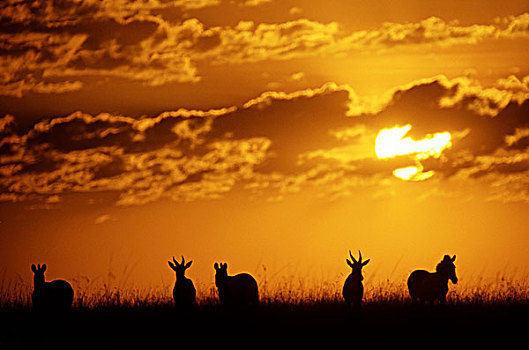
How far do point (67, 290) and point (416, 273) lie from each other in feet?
24.2

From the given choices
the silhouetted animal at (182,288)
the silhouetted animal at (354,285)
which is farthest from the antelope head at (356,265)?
the silhouetted animal at (182,288)

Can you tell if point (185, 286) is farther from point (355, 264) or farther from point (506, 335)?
point (506, 335)

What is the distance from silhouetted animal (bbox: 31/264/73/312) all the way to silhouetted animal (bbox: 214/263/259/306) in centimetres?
299

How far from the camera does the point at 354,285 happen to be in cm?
1947

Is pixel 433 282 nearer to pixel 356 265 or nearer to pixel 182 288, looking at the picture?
pixel 356 265

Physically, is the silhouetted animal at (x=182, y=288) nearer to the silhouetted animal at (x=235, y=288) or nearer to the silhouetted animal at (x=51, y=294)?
the silhouetted animal at (x=235, y=288)

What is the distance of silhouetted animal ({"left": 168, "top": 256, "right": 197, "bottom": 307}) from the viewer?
61.8 ft

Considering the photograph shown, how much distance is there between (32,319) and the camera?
1780cm

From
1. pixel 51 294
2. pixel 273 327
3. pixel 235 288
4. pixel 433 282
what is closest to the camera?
pixel 273 327

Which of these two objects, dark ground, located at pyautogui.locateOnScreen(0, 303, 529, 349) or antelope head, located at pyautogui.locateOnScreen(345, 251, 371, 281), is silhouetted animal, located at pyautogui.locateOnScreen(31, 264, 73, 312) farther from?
antelope head, located at pyautogui.locateOnScreen(345, 251, 371, 281)

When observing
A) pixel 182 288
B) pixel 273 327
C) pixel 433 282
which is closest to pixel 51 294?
pixel 182 288

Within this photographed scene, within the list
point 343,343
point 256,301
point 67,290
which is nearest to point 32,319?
point 67,290

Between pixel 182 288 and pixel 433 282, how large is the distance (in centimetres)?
526

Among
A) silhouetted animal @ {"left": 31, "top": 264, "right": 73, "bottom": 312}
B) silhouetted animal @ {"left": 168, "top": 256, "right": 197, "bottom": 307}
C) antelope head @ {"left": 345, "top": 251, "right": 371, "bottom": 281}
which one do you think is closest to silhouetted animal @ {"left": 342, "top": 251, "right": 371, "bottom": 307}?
antelope head @ {"left": 345, "top": 251, "right": 371, "bottom": 281}
